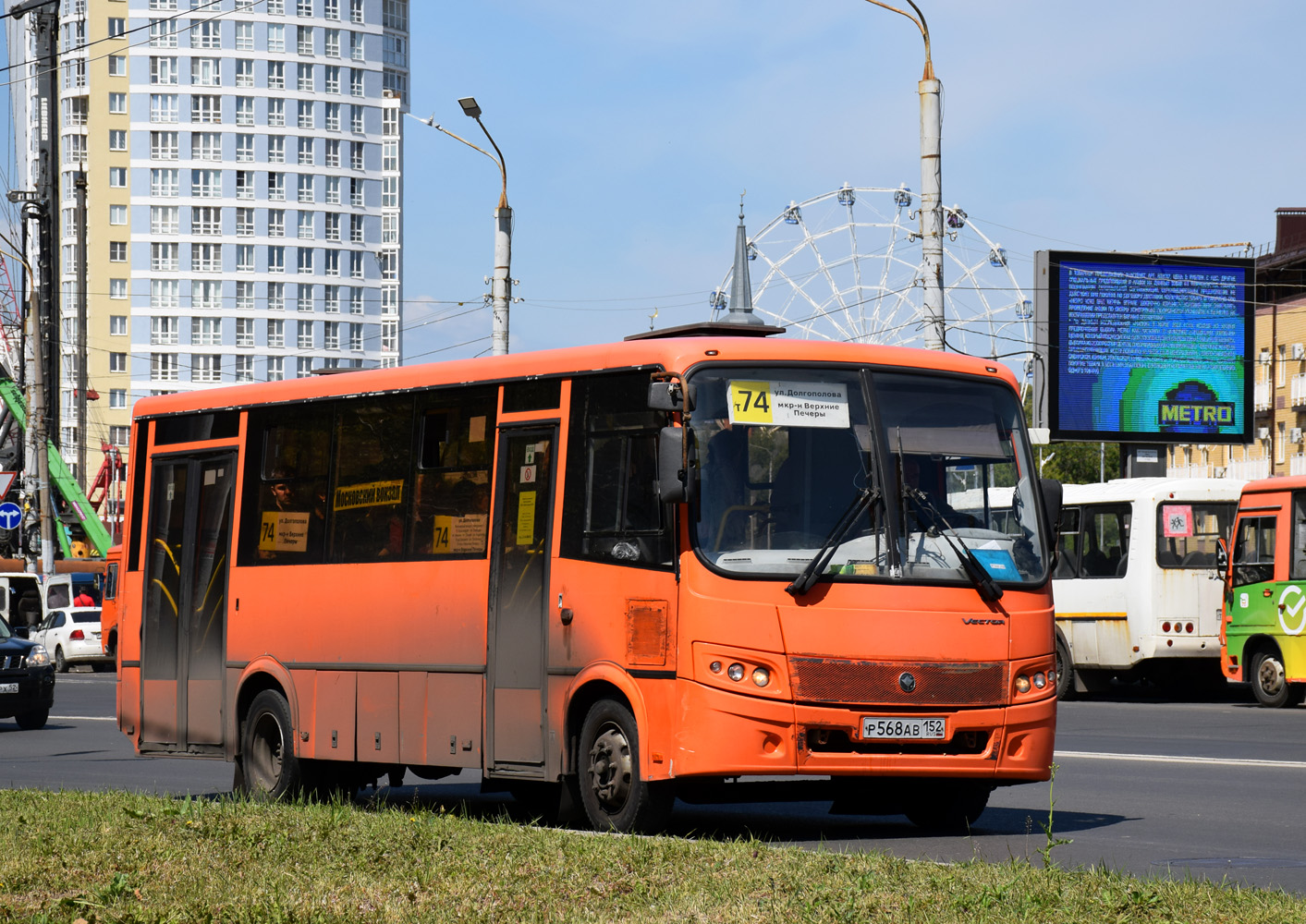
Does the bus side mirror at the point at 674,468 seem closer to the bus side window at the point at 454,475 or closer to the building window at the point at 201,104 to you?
the bus side window at the point at 454,475

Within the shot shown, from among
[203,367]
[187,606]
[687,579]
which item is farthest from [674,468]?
[203,367]

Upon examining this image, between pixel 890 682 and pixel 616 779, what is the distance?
163cm

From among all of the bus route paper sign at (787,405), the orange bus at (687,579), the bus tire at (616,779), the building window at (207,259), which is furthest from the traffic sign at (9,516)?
the building window at (207,259)

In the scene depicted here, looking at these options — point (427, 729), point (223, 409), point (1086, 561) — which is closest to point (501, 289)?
point (1086, 561)

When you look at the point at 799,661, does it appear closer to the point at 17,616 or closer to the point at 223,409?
the point at 223,409

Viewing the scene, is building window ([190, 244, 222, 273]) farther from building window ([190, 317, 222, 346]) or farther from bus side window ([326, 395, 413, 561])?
bus side window ([326, 395, 413, 561])

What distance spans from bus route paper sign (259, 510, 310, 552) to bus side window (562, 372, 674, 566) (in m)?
3.07

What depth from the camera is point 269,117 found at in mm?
138750

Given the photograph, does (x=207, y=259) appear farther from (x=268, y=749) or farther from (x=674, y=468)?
(x=674, y=468)

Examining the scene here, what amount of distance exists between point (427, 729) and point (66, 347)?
13124 centimetres

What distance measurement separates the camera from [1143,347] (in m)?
42.2

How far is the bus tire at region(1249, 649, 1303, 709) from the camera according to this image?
26844mm

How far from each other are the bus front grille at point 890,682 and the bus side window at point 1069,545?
19.4 meters

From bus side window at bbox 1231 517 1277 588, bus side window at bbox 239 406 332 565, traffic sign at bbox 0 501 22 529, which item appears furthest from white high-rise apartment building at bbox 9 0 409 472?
bus side window at bbox 239 406 332 565
